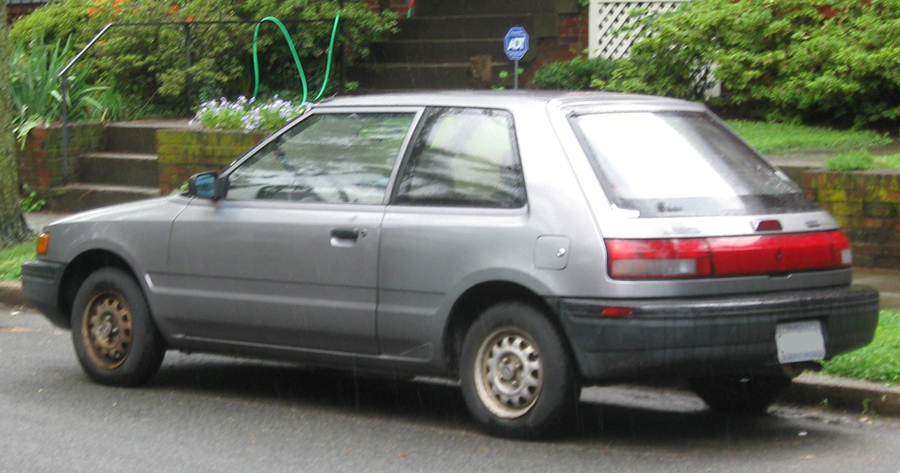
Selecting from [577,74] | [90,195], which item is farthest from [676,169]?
[90,195]

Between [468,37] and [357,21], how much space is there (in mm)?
1373

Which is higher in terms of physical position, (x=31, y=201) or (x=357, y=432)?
(x=31, y=201)

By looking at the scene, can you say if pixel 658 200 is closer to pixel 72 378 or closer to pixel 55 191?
pixel 72 378

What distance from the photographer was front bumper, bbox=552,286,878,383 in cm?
547

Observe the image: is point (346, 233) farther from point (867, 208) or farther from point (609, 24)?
point (609, 24)

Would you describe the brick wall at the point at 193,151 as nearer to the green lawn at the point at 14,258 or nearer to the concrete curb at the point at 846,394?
the green lawn at the point at 14,258

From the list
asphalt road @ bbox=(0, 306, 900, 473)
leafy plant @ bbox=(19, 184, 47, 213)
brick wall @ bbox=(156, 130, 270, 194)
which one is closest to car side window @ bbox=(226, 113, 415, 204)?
asphalt road @ bbox=(0, 306, 900, 473)

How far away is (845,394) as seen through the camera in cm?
Answer: 659

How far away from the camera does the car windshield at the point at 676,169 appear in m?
5.75

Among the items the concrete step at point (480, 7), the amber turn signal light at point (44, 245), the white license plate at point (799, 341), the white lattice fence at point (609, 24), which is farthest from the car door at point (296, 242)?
the concrete step at point (480, 7)

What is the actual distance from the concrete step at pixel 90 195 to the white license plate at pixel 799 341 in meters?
9.26

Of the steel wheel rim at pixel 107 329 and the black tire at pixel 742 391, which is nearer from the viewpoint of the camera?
the black tire at pixel 742 391

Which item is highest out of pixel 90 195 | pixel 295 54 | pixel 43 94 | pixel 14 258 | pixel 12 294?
pixel 295 54

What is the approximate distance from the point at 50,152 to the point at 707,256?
10754mm
